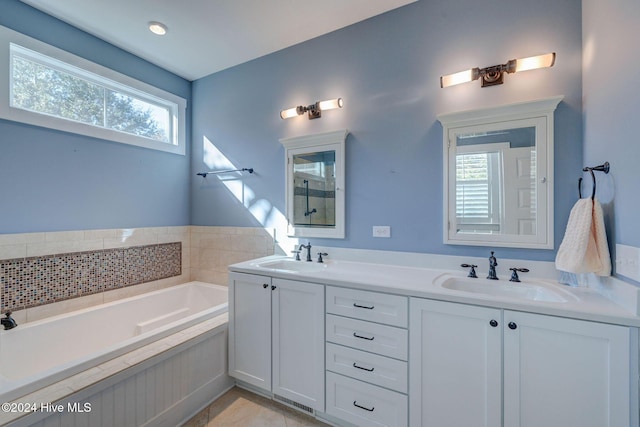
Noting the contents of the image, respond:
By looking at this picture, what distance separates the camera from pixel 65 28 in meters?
2.29

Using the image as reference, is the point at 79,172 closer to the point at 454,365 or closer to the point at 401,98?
the point at 401,98

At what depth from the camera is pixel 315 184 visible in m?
2.50

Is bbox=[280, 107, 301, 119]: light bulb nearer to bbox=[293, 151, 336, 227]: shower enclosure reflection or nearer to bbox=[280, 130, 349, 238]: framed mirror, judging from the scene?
bbox=[280, 130, 349, 238]: framed mirror

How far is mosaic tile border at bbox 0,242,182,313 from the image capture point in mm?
2013

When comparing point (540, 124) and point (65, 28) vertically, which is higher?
point (65, 28)

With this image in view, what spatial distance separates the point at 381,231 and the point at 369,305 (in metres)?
0.72

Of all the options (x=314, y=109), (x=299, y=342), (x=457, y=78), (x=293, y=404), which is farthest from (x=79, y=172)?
(x=457, y=78)

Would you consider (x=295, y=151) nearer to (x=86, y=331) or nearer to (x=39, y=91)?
(x=39, y=91)

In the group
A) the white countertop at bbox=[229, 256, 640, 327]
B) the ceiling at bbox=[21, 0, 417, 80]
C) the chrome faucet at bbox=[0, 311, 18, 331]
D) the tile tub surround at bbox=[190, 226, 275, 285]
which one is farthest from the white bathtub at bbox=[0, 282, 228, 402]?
the ceiling at bbox=[21, 0, 417, 80]

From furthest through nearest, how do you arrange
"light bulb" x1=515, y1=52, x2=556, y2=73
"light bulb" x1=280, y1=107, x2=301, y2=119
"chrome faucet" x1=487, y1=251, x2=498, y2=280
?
"light bulb" x1=280, y1=107, x2=301, y2=119 → "chrome faucet" x1=487, y1=251, x2=498, y2=280 → "light bulb" x1=515, y1=52, x2=556, y2=73

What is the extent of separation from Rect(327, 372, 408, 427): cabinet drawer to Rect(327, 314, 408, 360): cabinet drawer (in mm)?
220

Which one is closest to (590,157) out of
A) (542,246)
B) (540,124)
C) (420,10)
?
(540,124)

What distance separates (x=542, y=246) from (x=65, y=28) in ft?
12.9

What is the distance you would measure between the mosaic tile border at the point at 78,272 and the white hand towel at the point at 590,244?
3427mm
